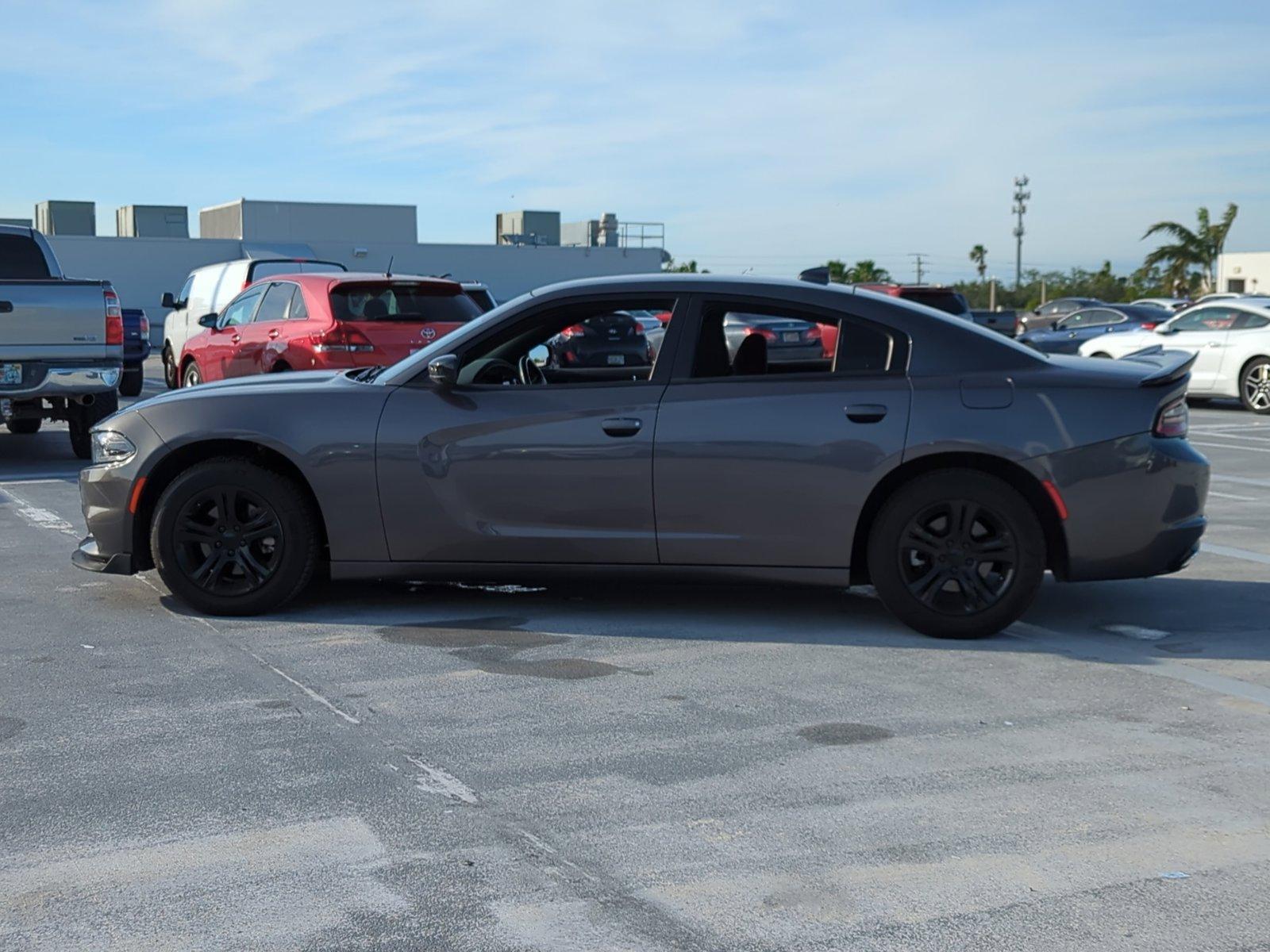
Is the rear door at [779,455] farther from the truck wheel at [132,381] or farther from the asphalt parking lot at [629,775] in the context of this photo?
the truck wheel at [132,381]

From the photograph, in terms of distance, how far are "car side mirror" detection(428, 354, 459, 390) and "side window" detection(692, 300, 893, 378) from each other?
3.51 ft

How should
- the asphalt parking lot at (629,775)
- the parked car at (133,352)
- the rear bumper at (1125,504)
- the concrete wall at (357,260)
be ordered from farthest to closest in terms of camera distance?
the concrete wall at (357,260) < the parked car at (133,352) < the rear bumper at (1125,504) < the asphalt parking lot at (629,775)

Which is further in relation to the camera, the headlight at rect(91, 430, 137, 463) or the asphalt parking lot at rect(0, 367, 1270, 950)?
the headlight at rect(91, 430, 137, 463)

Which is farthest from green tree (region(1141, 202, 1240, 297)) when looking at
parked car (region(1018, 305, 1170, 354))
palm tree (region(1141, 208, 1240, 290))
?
parked car (region(1018, 305, 1170, 354))

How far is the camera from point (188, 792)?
4.44m

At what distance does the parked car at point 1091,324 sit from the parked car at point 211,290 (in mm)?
15429

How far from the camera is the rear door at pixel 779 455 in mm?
6406

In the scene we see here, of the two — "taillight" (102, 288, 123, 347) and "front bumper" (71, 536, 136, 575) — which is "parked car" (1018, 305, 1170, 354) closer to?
"taillight" (102, 288, 123, 347)

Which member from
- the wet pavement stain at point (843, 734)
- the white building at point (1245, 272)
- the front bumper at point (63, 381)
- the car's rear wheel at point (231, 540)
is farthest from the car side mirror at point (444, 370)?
the white building at point (1245, 272)

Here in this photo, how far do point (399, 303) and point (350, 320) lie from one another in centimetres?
46

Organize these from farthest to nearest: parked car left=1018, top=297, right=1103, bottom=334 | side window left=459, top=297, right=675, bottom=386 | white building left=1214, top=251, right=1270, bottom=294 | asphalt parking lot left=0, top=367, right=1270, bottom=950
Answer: white building left=1214, top=251, right=1270, bottom=294 < parked car left=1018, top=297, right=1103, bottom=334 < side window left=459, top=297, right=675, bottom=386 < asphalt parking lot left=0, top=367, right=1270, bottom=950

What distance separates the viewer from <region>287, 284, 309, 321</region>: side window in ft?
42.4

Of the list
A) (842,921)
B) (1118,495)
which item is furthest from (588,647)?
(842,921)

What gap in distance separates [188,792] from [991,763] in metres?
2.49
